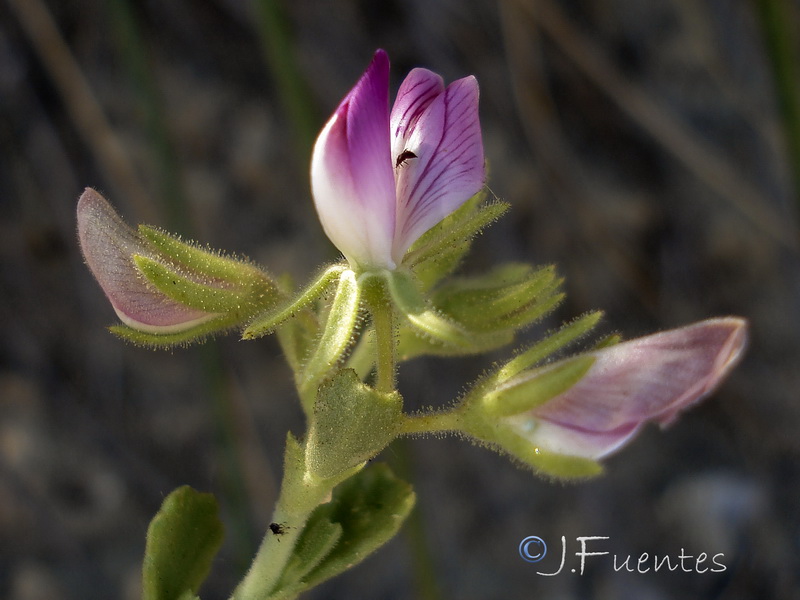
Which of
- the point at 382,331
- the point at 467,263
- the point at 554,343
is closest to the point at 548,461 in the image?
the point at 554,343

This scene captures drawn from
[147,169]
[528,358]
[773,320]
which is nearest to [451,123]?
[528,358]

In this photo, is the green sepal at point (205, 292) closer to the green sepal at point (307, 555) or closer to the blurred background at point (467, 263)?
the green sepal at point (307, 555)

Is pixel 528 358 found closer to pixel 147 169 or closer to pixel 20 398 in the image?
pixel 147 169

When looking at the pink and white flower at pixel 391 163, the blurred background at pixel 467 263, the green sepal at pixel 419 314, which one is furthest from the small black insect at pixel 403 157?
Answer: the blurred background at pixel 467 263

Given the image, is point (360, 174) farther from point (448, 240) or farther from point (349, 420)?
point (349, 420)

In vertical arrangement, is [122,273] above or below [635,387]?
above

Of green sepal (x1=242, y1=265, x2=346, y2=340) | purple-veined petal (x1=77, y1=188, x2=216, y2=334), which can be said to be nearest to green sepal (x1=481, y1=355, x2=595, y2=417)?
green sepal (x1=242, y1=265, x2=346, y2=340)
